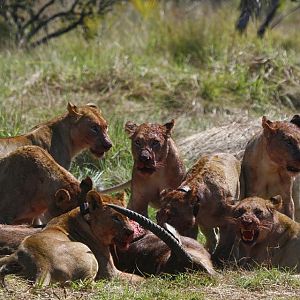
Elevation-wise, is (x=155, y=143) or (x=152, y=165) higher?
(x=155, y=143)

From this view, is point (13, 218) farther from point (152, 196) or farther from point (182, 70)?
point (182, 70)

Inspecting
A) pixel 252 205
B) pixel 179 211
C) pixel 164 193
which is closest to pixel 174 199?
pixel 179 211

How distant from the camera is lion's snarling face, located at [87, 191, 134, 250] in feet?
29.6

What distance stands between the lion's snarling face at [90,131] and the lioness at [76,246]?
1889 mm

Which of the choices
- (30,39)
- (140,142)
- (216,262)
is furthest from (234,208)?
(30,39)

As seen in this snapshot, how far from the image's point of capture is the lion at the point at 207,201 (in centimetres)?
973

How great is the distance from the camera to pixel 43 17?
19.2m

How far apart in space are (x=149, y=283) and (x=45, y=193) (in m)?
1.67

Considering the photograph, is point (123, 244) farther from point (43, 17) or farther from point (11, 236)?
point (43, 17)

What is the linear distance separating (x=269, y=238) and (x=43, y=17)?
407 inches

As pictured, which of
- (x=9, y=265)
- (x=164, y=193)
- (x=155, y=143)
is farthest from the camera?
(x=155, y=143)

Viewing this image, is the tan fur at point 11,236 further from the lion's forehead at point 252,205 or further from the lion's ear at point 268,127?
the lion's ear at point 268,127

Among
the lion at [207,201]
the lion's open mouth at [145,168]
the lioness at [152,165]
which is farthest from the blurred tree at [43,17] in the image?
the lion at [207,201]

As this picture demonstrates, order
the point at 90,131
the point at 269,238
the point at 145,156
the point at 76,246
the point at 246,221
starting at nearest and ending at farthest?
1. the point at 76,246
2. the point at 246,221
3. the point at 269,238
4. the point at 145,156
5. the point at 90,131
